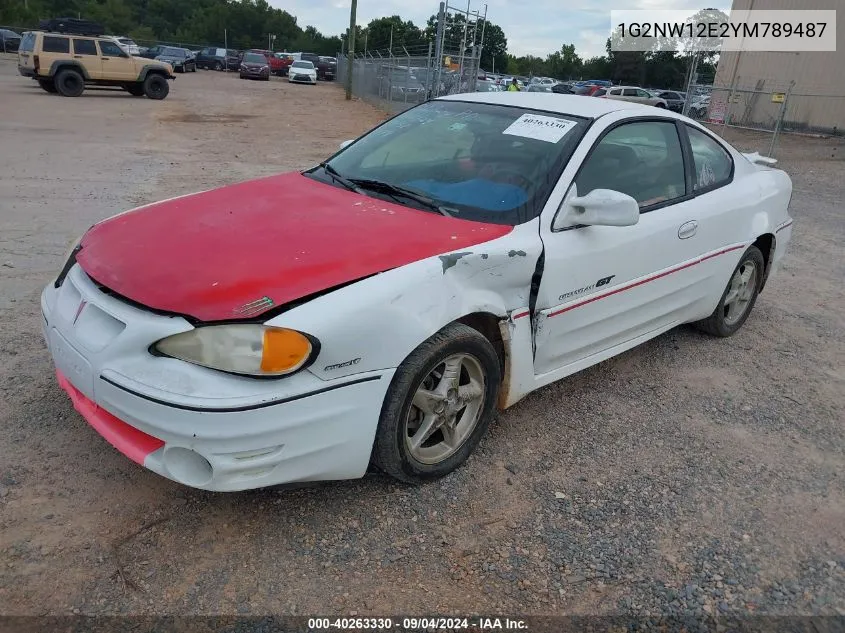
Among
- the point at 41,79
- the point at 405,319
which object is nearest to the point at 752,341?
the point at 405,319

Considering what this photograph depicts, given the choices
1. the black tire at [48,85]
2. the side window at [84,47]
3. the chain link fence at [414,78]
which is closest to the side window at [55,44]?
the side window at [84,47]

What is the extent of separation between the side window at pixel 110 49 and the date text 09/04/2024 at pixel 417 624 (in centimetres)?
2255

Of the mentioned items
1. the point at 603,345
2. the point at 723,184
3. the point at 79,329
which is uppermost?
the point at 723,184

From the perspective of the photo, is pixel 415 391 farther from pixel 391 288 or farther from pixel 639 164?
pixel 639 164

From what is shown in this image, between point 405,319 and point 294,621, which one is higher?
point 405,319

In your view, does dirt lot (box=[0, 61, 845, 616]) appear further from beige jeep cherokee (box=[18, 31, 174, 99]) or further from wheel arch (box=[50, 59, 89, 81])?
beige jeep cherokee (box=[18, 31, 174, 99])

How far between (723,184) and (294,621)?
3.50m

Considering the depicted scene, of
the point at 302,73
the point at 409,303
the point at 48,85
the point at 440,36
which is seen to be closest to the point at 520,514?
the point at 409,303

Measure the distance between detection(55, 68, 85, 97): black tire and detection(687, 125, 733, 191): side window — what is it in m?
21.0

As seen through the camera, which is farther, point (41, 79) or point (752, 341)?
point (41, 79)

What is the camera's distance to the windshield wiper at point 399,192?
3008mm

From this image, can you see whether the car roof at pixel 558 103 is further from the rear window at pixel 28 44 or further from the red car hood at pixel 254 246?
the rear window at pixel 28 44

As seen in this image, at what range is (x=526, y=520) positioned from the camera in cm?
265

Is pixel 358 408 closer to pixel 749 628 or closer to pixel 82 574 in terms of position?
pixel 82 574
